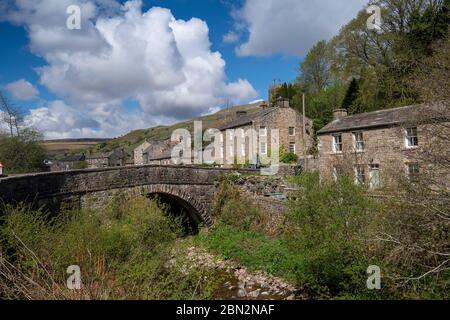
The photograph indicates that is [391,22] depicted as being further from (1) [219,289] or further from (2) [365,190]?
(1) [219,289]

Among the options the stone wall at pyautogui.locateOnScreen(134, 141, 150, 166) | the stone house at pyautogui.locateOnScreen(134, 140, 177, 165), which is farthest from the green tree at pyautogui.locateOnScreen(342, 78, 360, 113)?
the stone wall at pyautogui.locateOnScreen(134, 141, 150, 166)

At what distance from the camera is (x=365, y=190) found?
10.4 metres

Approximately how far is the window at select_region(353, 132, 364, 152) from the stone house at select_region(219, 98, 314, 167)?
10041mm

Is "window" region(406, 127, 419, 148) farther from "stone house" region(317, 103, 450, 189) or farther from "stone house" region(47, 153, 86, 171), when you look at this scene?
"stone house" region(47, 153, 86, 171)

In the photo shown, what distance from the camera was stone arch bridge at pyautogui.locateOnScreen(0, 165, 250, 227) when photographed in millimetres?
11789

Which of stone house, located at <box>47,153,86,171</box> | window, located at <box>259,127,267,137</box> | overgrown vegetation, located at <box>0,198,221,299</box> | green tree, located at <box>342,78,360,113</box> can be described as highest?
green tree, located at <box>342,78,360,113</box>

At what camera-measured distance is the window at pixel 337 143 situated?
892 inches

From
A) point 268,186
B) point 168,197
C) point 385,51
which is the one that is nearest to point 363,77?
point 385,51

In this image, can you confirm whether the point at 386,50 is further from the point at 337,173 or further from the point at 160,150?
the point at 160,150

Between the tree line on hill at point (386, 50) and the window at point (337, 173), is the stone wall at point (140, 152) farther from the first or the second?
the window at point (337, 173)

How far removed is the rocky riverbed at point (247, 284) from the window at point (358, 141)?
1078 centimetres

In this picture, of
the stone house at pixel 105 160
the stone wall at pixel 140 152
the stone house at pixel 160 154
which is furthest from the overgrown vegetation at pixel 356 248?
the stone house at pixel 105 160

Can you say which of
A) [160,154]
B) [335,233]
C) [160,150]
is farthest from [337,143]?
[160,150]
